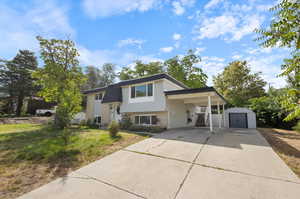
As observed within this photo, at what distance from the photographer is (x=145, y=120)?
12320mm

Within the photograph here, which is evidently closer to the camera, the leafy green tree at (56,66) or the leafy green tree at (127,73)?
the leafy green tree at (56,66)

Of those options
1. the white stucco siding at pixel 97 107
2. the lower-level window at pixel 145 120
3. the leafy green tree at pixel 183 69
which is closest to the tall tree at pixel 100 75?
the leafy green tree at pixel 183 69

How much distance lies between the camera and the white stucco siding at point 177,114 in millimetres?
11711

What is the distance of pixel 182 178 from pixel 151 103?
8358mm

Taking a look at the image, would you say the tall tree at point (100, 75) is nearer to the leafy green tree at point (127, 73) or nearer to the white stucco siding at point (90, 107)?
the leafy green tree at point (127, 73)

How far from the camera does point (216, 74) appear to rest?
2619 centimetres

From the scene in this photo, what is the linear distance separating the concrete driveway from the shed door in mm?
11803

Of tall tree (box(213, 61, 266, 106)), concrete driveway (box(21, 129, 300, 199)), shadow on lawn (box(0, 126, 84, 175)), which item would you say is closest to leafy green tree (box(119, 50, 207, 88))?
tall tree (box(213, 61, 266, 106))

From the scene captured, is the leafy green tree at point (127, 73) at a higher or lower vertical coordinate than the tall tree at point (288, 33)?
higher

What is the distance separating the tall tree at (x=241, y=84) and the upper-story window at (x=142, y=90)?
16515mm

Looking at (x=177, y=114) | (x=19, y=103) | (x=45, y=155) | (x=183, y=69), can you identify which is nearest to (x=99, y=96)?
(x=177, y=114)

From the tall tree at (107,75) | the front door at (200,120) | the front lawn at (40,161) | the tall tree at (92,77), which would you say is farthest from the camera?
the tall tree at (107,75)

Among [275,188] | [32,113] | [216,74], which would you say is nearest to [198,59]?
[216,74]

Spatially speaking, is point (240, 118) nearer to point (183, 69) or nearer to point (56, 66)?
point (183, 69)
